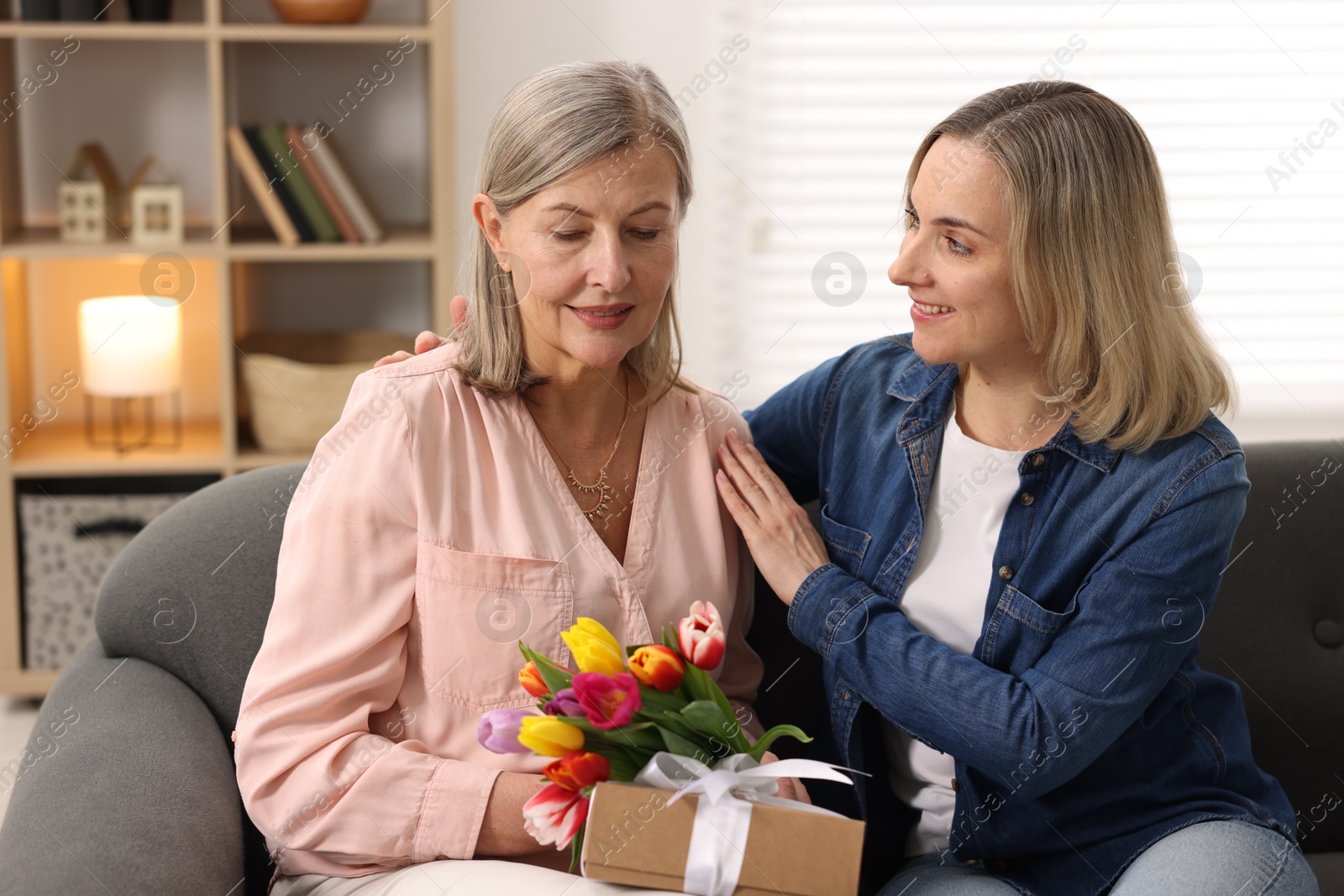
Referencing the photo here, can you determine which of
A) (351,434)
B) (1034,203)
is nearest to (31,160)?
(351,434)

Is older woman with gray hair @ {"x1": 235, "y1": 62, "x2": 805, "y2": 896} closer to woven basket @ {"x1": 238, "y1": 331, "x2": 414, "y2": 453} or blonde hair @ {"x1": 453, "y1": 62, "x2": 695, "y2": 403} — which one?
blonde hair @ {"x1": 453, "y1": 62, "x2": 695, "y2": 403}

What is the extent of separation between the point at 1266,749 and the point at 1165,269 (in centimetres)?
87

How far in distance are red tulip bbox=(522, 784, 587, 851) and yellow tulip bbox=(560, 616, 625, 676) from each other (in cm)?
13

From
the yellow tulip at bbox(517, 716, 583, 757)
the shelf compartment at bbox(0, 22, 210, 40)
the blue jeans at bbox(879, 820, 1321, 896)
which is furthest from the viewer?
the shelf compartment at bbox(0, 22, 210, 40)

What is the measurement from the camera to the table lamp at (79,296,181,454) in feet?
9.41

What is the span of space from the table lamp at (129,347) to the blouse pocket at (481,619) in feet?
6.02

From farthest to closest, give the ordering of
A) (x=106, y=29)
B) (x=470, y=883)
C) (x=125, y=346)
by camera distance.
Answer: (x=125, y=346)
(x=106, y=29)
(x=470, y=883)

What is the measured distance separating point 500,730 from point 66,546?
218cm

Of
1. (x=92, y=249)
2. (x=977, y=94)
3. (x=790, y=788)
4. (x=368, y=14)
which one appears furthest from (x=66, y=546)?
(x=977, y=94)

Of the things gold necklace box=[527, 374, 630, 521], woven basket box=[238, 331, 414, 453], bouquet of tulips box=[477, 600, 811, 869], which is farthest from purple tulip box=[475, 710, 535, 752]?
woven basket box=[238, 331, 414, 453]

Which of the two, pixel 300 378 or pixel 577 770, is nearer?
pixel 577 770

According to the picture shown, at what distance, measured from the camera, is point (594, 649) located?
1.17 meters

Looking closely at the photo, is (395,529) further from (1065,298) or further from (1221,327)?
(1221,327)

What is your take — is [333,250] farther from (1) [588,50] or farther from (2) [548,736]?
(2) [548,736]
